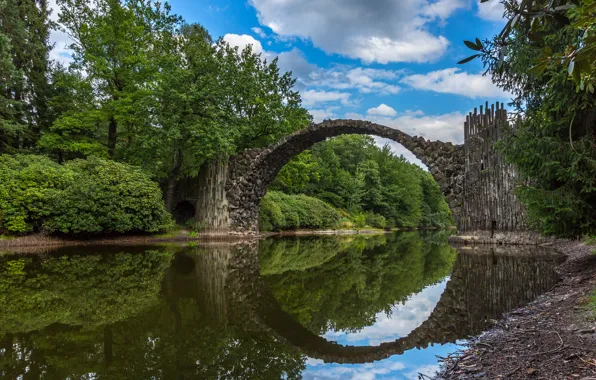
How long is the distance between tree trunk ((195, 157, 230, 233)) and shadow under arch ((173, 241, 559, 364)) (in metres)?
9.41

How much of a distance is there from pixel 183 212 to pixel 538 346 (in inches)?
768

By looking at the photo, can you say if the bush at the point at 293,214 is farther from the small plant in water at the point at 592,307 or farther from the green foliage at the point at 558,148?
the small plant in water at the point at 592,307

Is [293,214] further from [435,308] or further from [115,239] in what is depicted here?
[435,308]

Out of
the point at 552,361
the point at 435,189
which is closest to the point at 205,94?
the point at 552,361

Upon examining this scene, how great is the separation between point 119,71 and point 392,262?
1549 centimetres

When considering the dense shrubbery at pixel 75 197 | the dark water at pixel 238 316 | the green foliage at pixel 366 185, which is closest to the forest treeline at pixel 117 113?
the dense shrubbery at pixel 75 197

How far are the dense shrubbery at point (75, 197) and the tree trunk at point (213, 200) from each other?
11.1ft

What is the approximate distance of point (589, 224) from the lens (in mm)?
5535

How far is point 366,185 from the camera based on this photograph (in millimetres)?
37500

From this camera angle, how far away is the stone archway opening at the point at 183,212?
20.0 metres

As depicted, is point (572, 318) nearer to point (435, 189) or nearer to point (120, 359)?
point (120, 359)

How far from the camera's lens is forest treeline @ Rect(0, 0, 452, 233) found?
13.3 meters

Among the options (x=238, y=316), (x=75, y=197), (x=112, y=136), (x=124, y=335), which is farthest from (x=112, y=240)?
(x=124, y=335)

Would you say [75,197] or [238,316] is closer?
[238,316]
